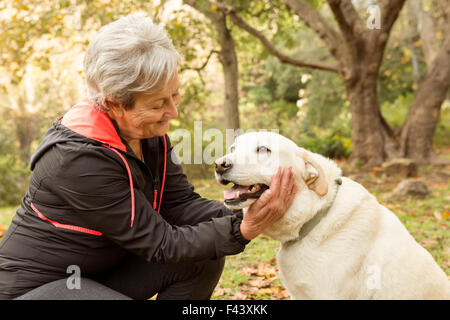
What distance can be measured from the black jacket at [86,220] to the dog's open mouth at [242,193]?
11 centimetres

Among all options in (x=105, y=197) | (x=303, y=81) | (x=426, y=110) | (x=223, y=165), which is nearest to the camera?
(x=105, y=197)

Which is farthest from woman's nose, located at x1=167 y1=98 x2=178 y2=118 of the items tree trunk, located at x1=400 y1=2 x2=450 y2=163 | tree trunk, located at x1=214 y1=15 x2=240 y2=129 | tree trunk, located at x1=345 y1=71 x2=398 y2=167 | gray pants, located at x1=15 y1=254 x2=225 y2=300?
tree trunk, located at x1=400 y1=2 x2=450 y2=163

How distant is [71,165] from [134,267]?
2.67 ft

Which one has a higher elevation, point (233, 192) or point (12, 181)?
point (233, 192)

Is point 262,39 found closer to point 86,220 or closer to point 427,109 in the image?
point 427,109

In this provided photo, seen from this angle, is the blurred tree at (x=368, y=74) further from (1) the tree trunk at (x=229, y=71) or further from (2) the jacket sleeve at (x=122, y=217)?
(2) the jacket sleeve at (x=122, y=217)

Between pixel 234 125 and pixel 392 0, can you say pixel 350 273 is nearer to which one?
pixel 234 125

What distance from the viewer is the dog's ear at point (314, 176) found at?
2217 mm

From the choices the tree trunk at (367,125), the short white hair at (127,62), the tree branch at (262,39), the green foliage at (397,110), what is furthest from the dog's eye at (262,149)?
the green foliage at (397,110)

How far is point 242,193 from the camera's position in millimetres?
2123

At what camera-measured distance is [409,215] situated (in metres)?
5.40

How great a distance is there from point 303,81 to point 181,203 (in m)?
14.6

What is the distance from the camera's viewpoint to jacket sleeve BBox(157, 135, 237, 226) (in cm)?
263

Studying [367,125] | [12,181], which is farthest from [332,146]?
[12,181]
